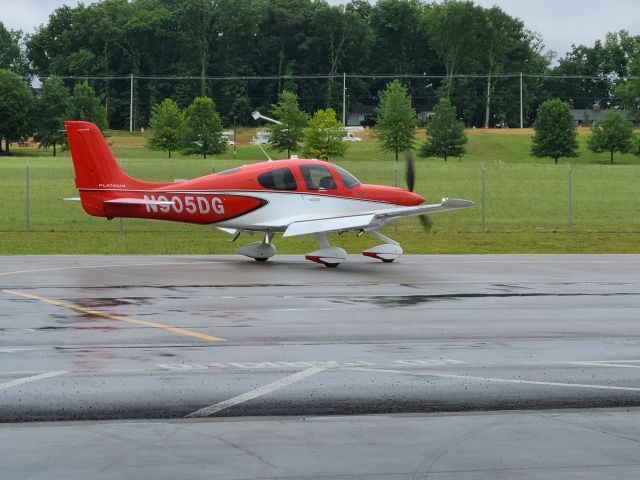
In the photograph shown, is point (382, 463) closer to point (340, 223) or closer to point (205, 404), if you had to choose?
point (205, 404)

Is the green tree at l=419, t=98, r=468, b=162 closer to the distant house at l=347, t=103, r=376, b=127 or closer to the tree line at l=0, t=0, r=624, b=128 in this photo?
the tree line at l=0, t=0, r=624, b=128

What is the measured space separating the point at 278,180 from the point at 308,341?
11.9m

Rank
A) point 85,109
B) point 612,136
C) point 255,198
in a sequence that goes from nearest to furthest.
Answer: point 255,198, point 612,136, point 85,109

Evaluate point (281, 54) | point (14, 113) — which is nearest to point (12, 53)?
point (281, 54)

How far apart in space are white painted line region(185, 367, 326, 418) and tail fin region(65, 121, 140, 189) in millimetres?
14527

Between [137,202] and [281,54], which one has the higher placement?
[281,54]

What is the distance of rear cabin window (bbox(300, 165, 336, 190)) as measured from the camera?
1044 inches

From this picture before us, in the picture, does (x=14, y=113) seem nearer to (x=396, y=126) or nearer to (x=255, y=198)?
(x=396, y=126)

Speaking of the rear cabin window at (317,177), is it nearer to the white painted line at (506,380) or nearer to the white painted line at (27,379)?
the white painted line at (506,380)

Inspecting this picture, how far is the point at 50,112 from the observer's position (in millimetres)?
126062

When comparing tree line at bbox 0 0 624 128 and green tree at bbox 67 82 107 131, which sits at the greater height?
tree line at bbox 0 0 624 128

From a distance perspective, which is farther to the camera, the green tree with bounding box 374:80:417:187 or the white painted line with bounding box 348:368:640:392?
the green tree with bounding box 374:80:417:187

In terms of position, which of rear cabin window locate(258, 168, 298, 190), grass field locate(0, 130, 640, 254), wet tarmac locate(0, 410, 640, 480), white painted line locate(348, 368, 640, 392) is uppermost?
rear cabin window locate(258, 168, 298, 190)

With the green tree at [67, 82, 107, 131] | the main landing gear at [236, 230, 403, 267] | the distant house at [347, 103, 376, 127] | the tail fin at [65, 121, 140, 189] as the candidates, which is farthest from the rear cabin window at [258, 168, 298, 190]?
the distant house at [347, 103, 376, 127]
